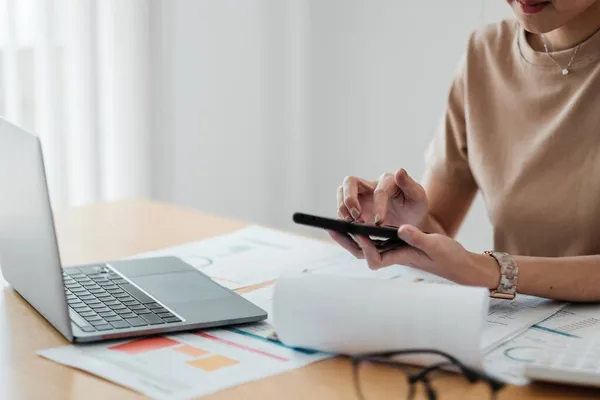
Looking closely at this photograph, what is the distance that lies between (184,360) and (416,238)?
1.12ft

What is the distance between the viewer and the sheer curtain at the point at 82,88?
2.53 meters

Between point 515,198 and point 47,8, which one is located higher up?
point 47,8

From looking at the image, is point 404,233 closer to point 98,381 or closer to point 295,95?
point 98,381

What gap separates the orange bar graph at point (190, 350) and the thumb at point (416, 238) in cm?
29

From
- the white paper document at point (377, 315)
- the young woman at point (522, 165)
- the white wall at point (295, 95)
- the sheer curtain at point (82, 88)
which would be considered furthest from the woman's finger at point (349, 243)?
the white wall at point (295, 95)

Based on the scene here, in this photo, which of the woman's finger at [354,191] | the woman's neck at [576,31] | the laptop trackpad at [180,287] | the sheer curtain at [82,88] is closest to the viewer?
the laptop trackpad at [180,287]

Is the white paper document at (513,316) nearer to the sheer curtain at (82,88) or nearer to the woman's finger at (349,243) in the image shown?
the woman's finger at (349,243)

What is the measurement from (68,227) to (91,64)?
1.05 m

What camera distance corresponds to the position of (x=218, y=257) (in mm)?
1531

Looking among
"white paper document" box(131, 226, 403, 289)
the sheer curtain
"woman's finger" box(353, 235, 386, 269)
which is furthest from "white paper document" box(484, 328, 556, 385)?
the sheer curtain

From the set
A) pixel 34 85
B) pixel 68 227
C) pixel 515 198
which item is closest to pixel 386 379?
pixel 515 198

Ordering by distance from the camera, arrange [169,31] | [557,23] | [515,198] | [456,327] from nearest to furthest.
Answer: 1. [456,327]
2. [557,23]
3. [515,198]
4. [169,31]

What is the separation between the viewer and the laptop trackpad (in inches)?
49.6

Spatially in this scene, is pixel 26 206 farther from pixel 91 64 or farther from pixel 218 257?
pixel 91 64
